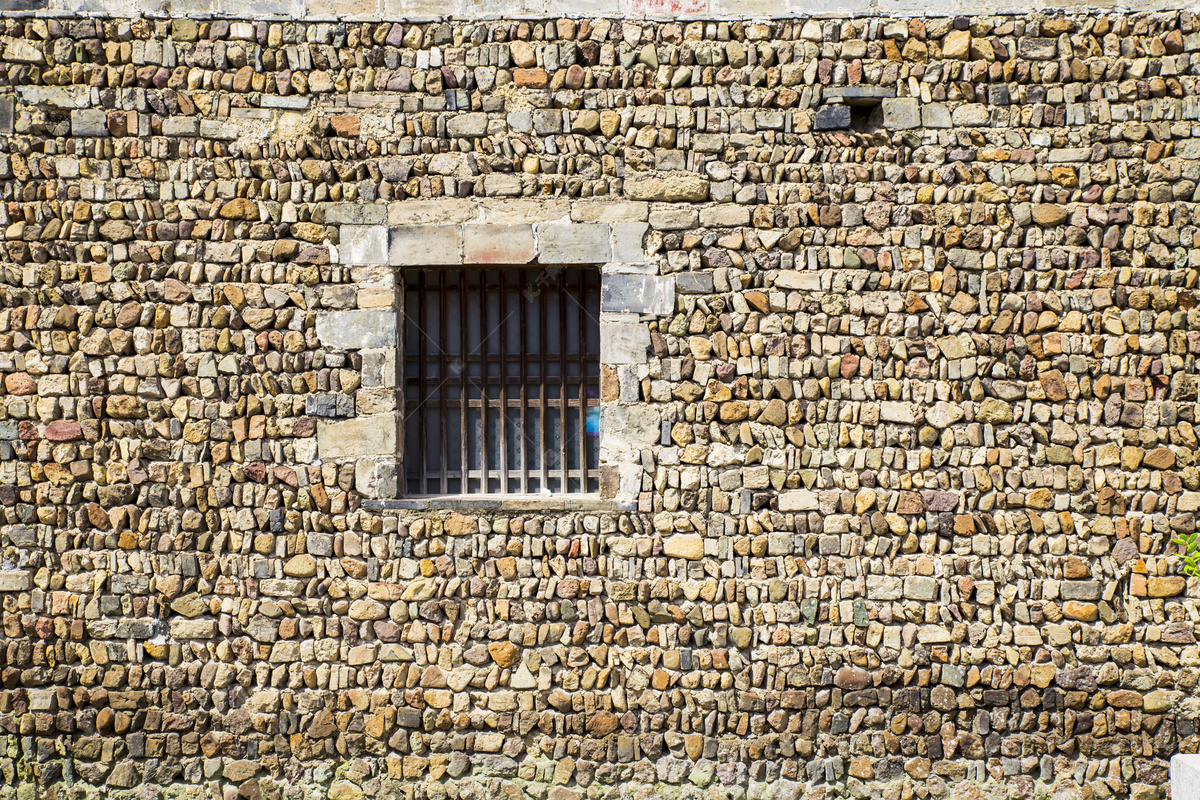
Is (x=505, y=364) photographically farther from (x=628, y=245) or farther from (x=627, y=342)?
(x=628, y=245)

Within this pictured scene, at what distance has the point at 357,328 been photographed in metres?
4.17

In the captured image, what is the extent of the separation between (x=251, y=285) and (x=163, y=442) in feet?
3.09

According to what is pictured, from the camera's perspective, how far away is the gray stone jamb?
163 inches

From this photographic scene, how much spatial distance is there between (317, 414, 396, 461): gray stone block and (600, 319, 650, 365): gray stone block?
1.20 meters

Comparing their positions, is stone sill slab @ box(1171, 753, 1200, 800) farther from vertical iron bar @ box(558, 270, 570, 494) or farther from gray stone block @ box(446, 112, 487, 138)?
gray stone block @ box(446, 112, 487, 138)

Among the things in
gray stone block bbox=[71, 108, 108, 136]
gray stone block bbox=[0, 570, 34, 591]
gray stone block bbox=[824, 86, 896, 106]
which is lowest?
gray stone block bbox=[0, 570, 34, 591]

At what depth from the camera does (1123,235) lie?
412cm

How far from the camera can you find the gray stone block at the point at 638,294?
13.6 feet

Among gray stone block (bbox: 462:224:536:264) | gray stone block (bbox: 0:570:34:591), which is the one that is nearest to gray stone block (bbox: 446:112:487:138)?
gray stone block (bbox: 462:224:536:264)

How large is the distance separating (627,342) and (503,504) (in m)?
1.07

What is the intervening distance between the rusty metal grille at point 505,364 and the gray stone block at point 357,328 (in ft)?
0.68

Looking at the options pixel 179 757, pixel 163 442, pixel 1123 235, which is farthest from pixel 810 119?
pixel 179 757

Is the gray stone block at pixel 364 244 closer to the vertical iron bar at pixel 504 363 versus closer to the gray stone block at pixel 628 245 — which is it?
the vertical iron bar at pixel 504 363

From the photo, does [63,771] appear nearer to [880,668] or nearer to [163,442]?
[163,442]
